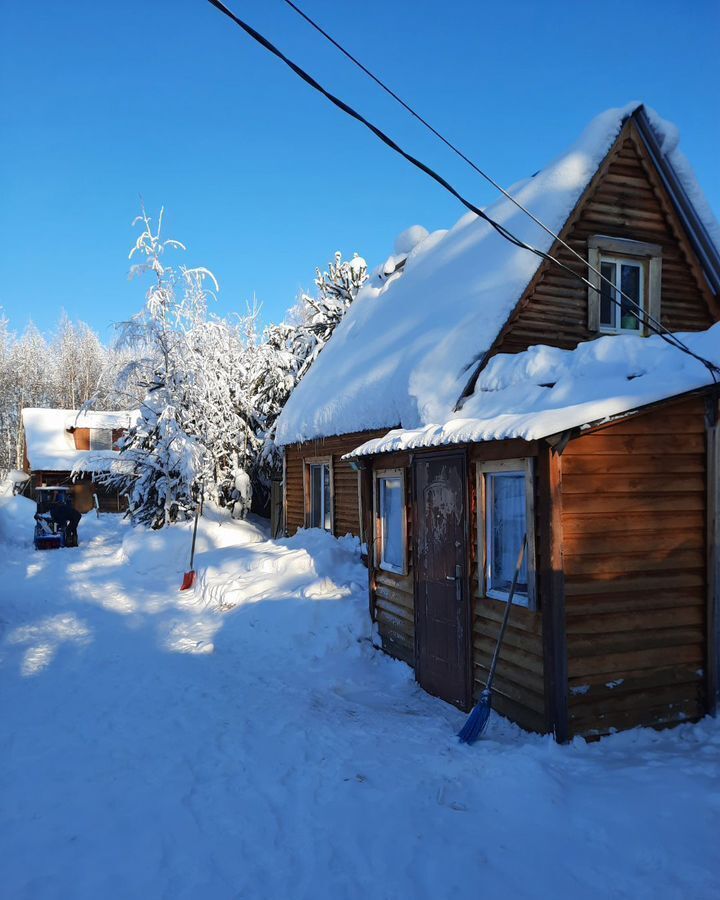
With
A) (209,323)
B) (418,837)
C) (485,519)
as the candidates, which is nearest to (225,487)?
(209,323)

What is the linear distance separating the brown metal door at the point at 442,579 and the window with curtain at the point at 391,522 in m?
0.52

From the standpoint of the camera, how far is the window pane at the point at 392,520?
8.82 metres

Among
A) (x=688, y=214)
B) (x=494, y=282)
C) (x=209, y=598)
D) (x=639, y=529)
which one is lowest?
(x=209, y=598)

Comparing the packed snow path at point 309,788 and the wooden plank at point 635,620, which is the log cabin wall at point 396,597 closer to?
the packed snow path at point 309,788

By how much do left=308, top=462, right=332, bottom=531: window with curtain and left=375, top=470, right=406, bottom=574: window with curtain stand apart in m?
6.13

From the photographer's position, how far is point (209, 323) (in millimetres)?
Answer: 22328

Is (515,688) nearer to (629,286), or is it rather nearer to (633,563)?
(633,563)

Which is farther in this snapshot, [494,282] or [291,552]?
[291,552]

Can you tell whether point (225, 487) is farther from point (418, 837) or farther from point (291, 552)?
point (418, 837)

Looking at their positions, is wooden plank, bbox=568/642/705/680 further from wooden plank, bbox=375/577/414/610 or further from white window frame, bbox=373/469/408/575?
white window frame, bbox=373/469/408/575

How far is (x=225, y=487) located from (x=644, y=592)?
16794 mm

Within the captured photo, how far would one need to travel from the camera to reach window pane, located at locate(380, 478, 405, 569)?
8.82 metres

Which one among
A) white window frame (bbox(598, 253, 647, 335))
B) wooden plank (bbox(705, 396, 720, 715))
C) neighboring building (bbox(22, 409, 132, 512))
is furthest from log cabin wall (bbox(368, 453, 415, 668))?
neighboring building (bbox(22, 409, 132, 512))

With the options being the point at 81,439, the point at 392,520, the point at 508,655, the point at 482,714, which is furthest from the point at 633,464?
the point at 81,439
